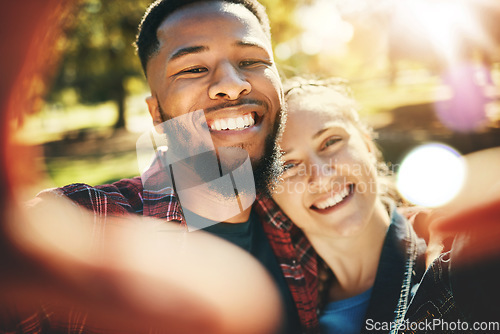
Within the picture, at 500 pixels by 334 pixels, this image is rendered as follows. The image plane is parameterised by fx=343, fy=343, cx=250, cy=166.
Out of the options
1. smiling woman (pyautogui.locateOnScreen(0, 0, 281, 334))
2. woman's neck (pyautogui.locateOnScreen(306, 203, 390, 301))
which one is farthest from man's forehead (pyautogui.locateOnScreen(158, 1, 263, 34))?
woman's neck (pyautogui.locateOnScreen(306, 203, 390, 301))

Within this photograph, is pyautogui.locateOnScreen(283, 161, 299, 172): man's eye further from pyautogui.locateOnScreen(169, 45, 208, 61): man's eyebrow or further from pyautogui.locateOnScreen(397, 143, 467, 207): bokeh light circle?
pyautogui.locateOnScreen(397, 143, 467, 207): bokeh light circle

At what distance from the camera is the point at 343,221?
2.32 m

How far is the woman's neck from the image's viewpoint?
8.02 ft

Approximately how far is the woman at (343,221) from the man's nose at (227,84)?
19.6 inches

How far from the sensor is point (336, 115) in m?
2.48

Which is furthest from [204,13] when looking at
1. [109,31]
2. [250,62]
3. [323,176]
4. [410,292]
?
[109,31]

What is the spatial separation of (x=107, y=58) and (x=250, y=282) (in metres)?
17.1

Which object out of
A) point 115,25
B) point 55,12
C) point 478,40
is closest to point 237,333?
point 55,12

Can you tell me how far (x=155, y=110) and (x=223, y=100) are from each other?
59cm

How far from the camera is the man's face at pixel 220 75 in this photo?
6.94 feet

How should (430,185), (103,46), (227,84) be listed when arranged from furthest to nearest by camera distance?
(103,46) → (430,185) → (227,84)

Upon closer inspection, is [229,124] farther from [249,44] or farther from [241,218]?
[241,218]

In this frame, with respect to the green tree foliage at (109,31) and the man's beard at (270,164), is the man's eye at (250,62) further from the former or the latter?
the green tree foliage at (109,31)

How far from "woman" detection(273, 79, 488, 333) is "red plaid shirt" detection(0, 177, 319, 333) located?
123mm
